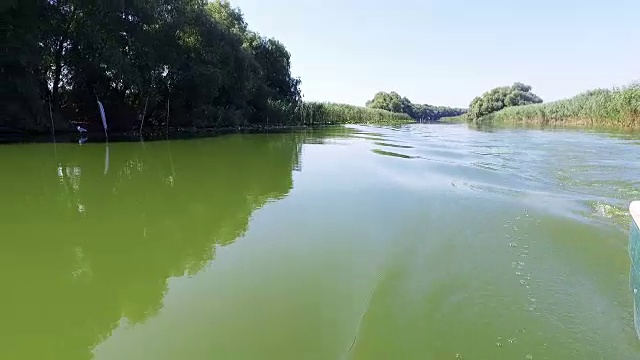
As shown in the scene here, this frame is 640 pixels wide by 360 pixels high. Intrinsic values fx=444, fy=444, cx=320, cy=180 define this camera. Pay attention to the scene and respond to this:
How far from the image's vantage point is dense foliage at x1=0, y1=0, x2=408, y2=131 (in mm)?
20312

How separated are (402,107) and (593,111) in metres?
93.1

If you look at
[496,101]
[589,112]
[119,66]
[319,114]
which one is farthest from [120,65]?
[496,101]

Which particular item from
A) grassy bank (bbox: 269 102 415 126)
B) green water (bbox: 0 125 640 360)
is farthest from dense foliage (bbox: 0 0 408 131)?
green water (bbox: 0 125 640 360)

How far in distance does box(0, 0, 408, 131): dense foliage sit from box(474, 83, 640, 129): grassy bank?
97.3 feet

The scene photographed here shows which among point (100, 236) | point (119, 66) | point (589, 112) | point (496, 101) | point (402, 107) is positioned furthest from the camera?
point (402, 107)

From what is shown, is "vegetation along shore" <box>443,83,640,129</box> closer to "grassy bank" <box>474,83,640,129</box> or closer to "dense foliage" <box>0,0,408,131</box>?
"grassy bank" <box>474,83,640,129</box>

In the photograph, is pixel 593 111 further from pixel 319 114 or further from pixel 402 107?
pixel 402 107

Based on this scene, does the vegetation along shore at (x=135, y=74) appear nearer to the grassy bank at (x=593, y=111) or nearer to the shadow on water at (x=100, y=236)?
the grassy bank at (x=593, y=111)

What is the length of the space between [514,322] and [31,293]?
4.07 m

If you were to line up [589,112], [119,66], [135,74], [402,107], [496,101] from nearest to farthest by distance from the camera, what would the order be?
[119,66], [135,74], [589,112], [496,101], [402,107]

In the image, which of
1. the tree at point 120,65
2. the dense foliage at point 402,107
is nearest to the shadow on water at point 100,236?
the tree at point 120,65

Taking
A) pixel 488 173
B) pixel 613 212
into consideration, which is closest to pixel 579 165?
pixel 488 173

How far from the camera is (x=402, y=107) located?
133m

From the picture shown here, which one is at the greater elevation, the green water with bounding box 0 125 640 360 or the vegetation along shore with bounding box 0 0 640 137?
the vegetation along shore with bounding box 0 0 640 137
